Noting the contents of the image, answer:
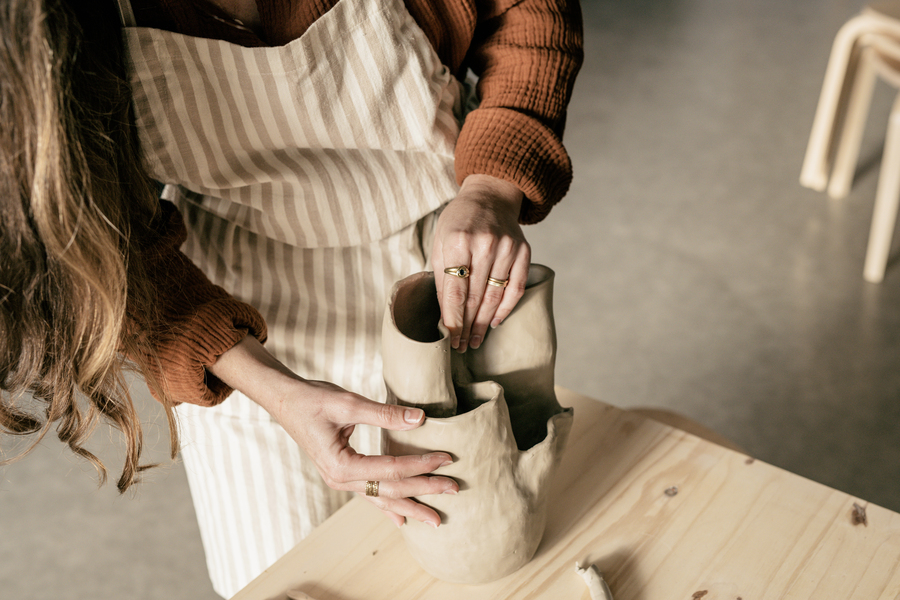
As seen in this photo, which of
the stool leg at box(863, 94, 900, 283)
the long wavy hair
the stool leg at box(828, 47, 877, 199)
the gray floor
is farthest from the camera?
the stool leg at box(828, 47, 877, 199)

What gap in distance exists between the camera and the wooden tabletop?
2.28 ft

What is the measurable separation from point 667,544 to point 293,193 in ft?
1.79

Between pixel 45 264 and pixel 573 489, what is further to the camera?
pixel 573 489

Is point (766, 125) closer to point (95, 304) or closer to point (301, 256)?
point (301, 256)

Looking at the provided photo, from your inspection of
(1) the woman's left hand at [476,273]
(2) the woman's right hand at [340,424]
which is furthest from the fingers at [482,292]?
(2) the woman's right hand at [340,424]

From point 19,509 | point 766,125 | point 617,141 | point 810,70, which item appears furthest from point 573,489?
point 810,70

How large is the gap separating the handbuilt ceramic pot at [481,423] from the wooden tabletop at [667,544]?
4 centimetres

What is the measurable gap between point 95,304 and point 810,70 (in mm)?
3463

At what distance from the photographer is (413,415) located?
0.63 metres

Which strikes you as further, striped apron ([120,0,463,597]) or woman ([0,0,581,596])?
striped apron ([120,0,463,597])

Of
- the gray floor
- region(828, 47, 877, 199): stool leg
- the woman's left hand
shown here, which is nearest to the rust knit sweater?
the woman's left hand

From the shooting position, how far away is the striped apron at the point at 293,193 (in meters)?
0.75

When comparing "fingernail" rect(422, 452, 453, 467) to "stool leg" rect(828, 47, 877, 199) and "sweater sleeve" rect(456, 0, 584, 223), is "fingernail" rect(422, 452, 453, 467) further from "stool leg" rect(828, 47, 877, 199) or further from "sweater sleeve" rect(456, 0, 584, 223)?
"stool leg" rect(828, 47, 877, 199)

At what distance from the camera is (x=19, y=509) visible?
1655mm
